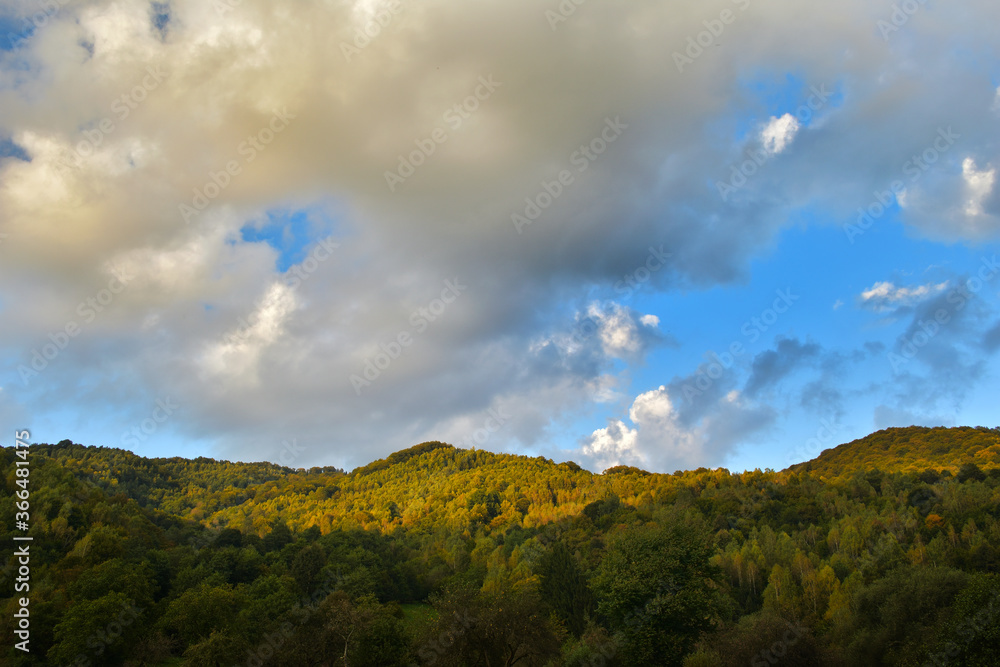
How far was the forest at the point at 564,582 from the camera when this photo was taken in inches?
1603

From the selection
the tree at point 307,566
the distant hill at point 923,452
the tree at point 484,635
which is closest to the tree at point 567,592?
the tree at point 484,635

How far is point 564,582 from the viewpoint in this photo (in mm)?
74375

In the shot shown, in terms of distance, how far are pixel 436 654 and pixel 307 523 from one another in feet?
521

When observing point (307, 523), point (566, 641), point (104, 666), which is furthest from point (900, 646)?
point (307, 523)

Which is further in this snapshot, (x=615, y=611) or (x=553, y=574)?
(x=553, y=574)

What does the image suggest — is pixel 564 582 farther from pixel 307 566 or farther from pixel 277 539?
pixel 277 539

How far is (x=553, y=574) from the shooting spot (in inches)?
3000

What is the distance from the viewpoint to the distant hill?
148625 mm

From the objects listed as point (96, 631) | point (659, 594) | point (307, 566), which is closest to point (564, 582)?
point (659, 594)

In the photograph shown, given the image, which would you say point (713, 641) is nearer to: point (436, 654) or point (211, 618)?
point (436, 654)

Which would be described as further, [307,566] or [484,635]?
[307,566]

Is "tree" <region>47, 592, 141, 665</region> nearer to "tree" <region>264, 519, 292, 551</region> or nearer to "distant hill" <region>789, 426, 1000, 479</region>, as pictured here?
"tree" <region>264, 519, 292, 551</region>

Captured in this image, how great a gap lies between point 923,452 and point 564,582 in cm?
16074

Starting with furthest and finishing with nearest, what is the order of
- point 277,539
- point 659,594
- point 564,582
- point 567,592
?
1. point 277,539
2. point 564,582
3. point 567,592
4. point 659,594
